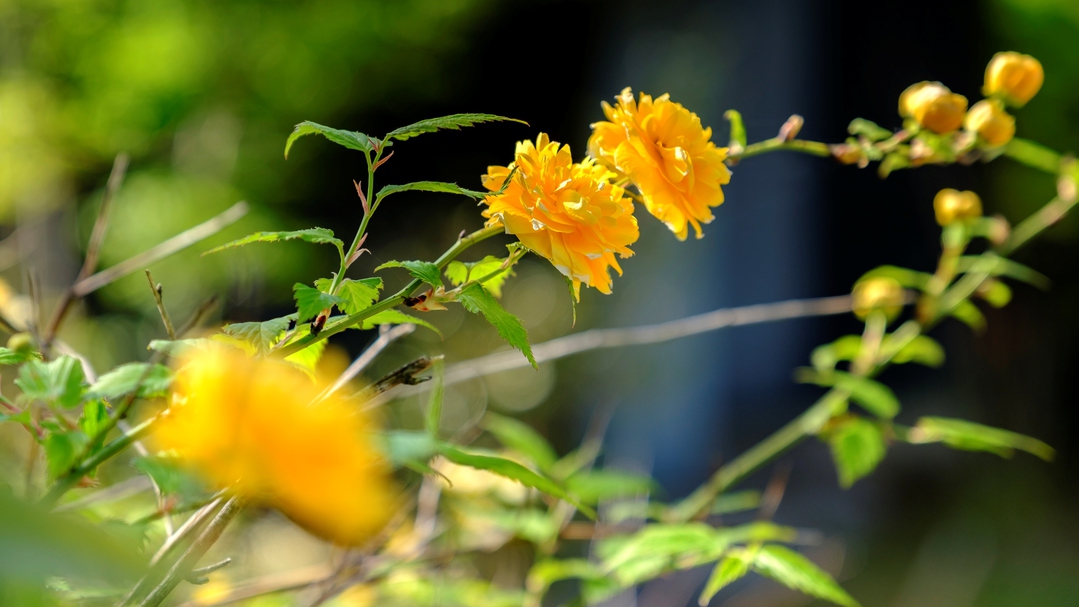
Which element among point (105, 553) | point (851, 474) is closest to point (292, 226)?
point (851, 474)

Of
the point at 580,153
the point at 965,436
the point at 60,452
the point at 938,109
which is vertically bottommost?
the point at 580,153

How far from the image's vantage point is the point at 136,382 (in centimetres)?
21

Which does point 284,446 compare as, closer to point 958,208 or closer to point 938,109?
point 938,109

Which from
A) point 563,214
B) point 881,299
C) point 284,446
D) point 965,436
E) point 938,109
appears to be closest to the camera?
point 284,446

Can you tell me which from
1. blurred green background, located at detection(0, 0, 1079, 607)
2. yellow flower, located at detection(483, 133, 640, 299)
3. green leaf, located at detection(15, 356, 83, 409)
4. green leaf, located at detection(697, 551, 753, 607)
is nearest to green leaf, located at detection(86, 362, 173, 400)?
green leaf, located at detection(15, 356, 83, 409)

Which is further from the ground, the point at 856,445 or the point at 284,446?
the point at 284,446

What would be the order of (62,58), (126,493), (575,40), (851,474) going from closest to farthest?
(126,493)
(851,474)
(62,58)
(575,40)

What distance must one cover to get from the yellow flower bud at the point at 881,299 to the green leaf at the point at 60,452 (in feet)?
1.99

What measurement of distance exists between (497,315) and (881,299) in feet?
1.61

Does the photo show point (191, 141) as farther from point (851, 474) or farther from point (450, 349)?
point (851, 474)

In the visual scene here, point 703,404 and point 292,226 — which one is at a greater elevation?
point 292,226

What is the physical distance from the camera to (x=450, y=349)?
2.36 metres

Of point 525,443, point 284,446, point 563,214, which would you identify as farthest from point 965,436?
point 284,446

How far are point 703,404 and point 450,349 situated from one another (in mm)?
789
